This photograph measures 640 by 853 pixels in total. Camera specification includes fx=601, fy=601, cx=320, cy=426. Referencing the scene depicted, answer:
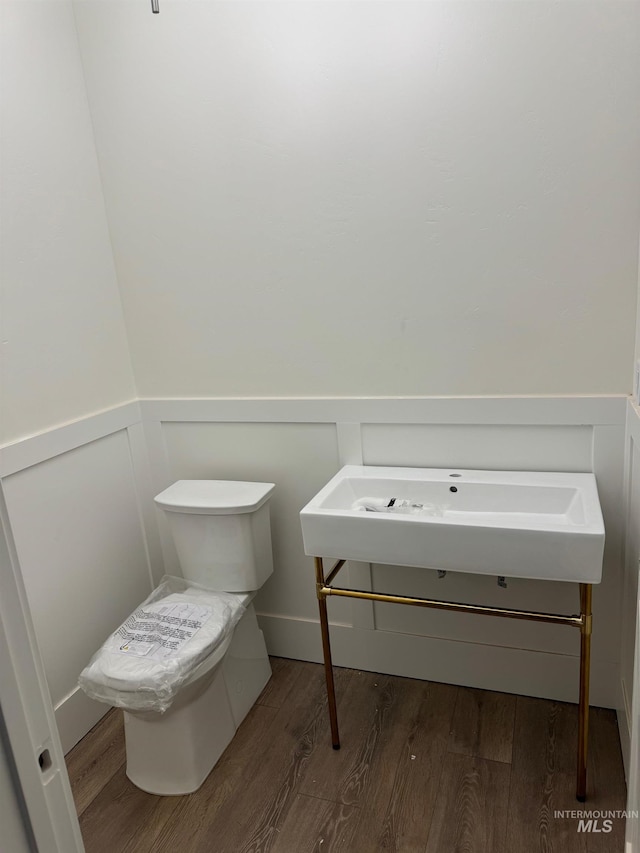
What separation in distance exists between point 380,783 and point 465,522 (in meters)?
0.83

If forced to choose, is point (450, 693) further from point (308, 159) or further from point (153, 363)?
point (308, 159)

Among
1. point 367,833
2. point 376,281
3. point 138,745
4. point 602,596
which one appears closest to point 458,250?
point 376,281

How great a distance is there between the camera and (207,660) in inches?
69.3

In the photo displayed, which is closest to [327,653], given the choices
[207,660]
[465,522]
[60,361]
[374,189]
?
[207,660]

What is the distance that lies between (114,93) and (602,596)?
2.28m

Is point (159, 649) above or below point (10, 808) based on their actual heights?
below

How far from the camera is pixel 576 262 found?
168cm

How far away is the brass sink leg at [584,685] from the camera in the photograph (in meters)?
1.51

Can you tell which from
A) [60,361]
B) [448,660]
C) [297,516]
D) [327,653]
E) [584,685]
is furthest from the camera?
[297,516]

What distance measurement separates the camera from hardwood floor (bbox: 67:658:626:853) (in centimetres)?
157

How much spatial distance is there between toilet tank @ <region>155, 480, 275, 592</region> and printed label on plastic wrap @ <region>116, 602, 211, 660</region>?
0.15 meters

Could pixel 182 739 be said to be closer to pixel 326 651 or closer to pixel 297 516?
pixel 326 651

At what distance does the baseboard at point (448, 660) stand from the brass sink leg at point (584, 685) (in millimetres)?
367

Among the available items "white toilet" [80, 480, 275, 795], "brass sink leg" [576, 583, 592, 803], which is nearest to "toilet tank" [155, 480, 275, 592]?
"white toilet" [80, 480, 275, 795]
